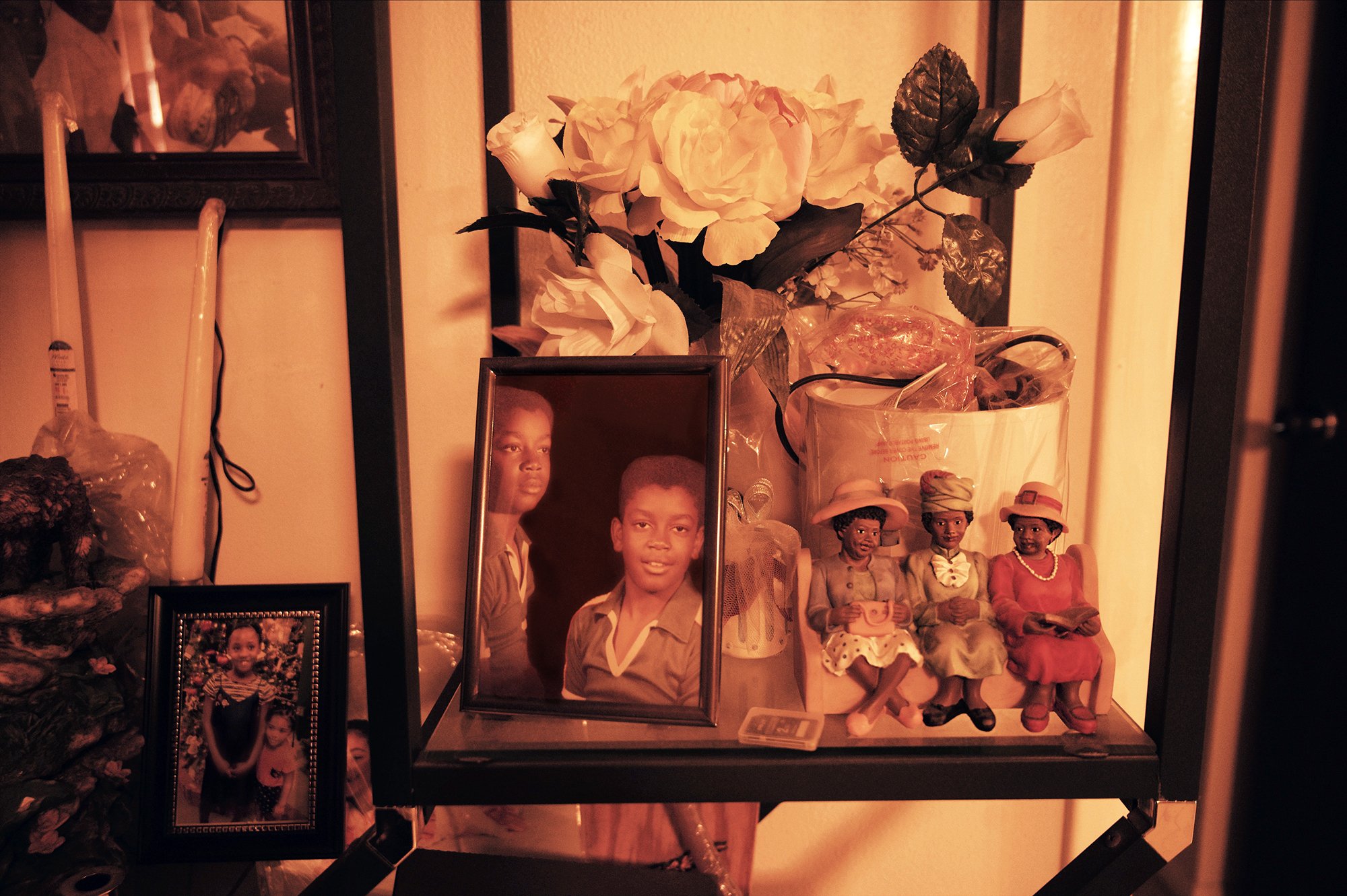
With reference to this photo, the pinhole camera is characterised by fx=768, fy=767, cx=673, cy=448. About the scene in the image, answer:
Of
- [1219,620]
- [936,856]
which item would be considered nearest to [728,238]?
[936,856]

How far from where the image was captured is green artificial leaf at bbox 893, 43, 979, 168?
0.54 m

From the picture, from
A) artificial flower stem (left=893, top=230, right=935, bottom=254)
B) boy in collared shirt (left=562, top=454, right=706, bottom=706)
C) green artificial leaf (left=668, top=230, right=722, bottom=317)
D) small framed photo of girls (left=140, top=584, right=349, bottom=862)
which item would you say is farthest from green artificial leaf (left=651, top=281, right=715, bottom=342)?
small framed photo of girls (left=140, top=584, right=349, bottom=862)

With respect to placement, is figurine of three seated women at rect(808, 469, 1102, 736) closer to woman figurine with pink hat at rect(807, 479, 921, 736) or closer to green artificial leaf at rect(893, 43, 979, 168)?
woman figurine with pink hat at rect(807, 479, 921, 736)

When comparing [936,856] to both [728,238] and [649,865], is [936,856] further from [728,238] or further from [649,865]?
[728,238]

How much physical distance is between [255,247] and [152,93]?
16 centimetres

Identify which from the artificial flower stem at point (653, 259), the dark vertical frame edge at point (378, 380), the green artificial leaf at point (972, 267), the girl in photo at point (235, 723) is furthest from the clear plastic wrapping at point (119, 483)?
the green artificial leaf at point (972, 267)

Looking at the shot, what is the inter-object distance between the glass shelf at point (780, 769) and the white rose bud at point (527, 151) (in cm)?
37

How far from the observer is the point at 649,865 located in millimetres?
→ 738

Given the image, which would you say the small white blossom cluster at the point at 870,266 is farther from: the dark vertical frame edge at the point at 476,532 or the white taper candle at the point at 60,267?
the white taper candle at the point at 60,267

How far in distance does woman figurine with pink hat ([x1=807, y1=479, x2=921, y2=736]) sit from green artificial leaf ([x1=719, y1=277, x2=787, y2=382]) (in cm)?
11

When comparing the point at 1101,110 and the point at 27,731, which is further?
the point at 1101,110

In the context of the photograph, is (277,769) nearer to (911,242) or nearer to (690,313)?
(690,313)

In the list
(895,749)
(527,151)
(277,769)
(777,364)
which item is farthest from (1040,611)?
(277,769)

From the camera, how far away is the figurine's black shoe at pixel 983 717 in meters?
0.46
